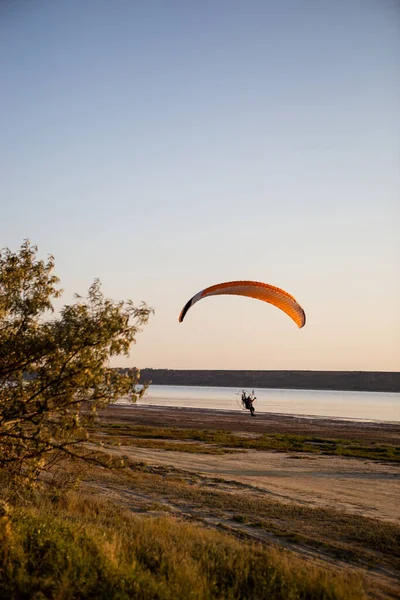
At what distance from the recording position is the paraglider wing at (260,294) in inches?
947

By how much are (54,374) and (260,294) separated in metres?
16.7

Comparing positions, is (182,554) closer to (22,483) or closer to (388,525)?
(22,483)

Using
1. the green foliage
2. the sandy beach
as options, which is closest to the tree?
the green foliage

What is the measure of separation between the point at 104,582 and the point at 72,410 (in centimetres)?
306

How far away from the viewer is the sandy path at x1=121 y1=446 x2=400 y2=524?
19688mm

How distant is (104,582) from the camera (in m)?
9.18

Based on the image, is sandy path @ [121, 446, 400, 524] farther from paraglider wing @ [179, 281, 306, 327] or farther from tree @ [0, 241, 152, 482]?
tree @ [0, 241, 152, 482]

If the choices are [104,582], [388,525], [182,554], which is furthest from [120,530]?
[388,525]

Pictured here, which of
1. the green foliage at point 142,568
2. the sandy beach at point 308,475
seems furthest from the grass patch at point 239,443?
the green foliage at point 142,568

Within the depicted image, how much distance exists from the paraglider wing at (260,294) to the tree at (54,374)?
1271 centimetres

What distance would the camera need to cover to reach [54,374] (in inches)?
414

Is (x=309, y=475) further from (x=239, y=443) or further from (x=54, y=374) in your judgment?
(x=54, y=374)

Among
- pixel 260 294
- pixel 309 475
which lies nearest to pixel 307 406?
pixel 309 475

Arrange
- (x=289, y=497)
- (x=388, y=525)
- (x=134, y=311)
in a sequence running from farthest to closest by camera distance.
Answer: (x=289, y=497) < (x=388, y=525) < (x=134, y=311)
